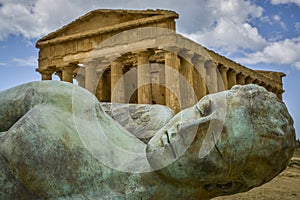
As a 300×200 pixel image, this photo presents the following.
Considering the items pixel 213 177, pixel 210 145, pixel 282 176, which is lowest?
pixel 282 176

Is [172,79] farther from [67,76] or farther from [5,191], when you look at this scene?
[5,191]

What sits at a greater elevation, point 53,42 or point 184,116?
point 53,42

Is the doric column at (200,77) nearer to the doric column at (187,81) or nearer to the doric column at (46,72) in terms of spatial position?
the doric column at (187,81)

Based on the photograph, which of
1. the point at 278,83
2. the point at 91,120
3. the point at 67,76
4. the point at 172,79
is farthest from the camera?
the point at 278,83

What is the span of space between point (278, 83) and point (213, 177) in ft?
111

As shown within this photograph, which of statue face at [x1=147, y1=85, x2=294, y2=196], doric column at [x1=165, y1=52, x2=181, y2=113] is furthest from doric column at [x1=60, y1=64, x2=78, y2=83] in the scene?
statue face at [x1=147, y1=85, x2=294, y2=196]

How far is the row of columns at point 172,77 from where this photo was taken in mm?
18453

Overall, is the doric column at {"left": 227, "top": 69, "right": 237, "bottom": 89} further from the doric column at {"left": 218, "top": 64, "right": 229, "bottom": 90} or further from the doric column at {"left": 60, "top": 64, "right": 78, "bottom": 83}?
the doric column at {"left": 60, "top": 64, "right": 78, "bottom": 83}

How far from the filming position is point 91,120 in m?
1.99

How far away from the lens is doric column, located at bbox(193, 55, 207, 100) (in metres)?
20.4

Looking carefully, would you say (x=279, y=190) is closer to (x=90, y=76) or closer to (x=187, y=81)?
(x=187, y=81)

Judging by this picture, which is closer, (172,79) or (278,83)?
(172,79)

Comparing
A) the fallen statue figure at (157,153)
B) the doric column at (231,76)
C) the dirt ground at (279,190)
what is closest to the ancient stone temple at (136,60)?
the doric column at (231,76)

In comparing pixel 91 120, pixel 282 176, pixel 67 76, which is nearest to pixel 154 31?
pixel 67 76
